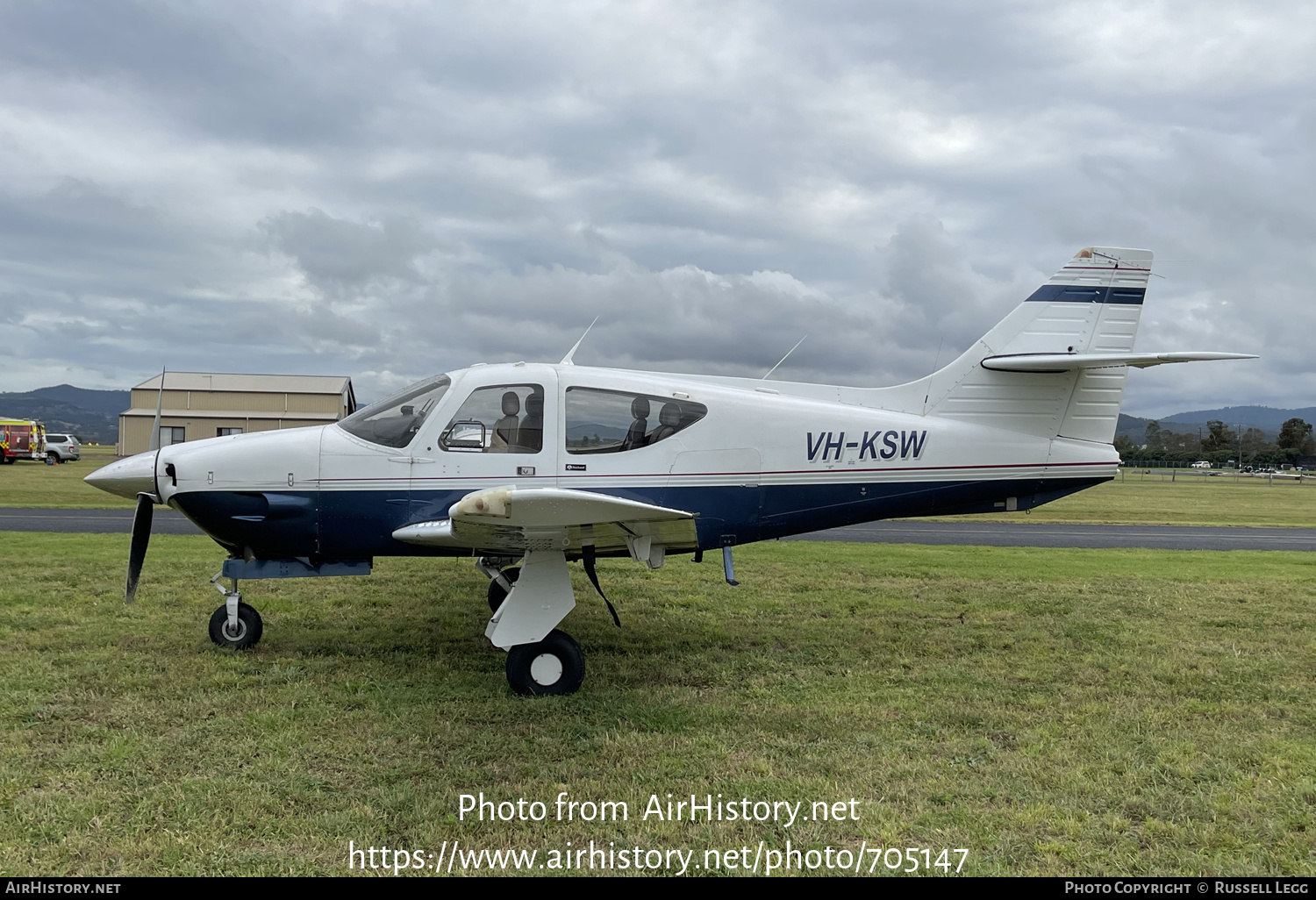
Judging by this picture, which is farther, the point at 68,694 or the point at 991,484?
the point at 991,484

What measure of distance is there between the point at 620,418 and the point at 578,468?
1.70ft

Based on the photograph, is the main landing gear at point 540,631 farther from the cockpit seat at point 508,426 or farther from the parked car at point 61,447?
the parked car at point 61,447

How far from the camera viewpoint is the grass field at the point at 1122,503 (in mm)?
21812

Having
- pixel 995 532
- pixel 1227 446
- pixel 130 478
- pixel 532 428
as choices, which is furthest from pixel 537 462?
pixel 1227 446

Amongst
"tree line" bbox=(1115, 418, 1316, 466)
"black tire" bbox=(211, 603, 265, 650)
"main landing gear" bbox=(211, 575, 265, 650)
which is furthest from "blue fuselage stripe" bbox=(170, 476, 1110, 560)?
"tree line" bbox=(1115, 418, 1316, 466)

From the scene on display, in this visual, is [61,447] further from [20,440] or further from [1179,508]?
[1179,508]

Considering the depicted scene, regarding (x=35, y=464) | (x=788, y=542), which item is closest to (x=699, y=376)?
(x=788, y=542)

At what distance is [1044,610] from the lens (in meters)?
8.51

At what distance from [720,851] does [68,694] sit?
4.47 m

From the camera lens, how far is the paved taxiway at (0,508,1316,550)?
50.1 feet

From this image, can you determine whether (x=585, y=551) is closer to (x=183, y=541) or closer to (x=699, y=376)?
(x=699, y=376)

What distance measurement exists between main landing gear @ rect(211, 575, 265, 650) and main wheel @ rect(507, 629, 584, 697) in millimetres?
2452

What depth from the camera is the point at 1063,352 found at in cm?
695

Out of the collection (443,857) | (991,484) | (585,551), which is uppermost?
(991,484)
